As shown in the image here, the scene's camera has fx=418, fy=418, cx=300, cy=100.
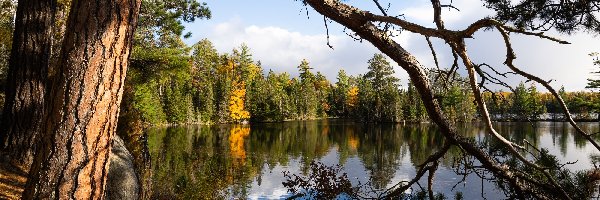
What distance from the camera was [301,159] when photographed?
2661 cm

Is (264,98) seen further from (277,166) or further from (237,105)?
(277,166)

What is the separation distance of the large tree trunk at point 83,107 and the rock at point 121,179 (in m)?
5.39

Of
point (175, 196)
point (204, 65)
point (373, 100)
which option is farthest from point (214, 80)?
point (175, 196)

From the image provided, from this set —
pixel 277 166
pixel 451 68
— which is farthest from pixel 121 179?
pixel 277 166

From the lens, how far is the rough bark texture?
5941 mm

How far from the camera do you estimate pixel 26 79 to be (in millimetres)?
5992

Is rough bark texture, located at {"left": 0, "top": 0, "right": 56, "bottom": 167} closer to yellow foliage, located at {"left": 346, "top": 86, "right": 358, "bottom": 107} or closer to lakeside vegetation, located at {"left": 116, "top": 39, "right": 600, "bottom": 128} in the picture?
lakeside vegetation, located at {"left": 116, "top": 39, "right": 600, "bottom": 128}

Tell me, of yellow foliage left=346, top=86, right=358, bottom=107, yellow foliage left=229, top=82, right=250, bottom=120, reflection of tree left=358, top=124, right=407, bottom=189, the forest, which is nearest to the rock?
the forest

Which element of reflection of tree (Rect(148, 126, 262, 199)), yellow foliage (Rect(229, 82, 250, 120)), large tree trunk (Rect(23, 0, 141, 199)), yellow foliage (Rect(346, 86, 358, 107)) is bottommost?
reflection of tree (Rect(148, 126, 262, 199))

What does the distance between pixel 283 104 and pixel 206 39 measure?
72.9 ft

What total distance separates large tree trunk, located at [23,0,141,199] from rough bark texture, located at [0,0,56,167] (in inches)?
185

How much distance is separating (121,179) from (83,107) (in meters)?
5.81

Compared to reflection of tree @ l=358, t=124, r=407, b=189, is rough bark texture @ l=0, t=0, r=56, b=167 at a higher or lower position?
higher

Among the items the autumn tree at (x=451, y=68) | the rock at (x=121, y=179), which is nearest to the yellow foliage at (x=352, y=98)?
the rock at (x=121, y=179)
